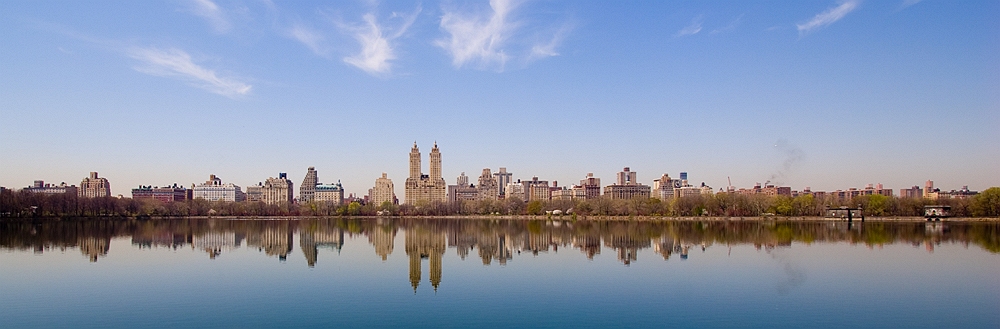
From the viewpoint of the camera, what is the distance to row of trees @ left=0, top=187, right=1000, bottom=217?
82.0 m

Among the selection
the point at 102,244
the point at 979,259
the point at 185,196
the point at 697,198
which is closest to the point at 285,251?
the point at 102,244

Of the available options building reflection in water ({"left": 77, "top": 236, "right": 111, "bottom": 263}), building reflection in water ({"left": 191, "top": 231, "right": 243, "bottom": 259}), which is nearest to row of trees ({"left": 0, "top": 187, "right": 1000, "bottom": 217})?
building reflection in water ({"left": 77, "top": 236, "right": 111, "bottom": 263})

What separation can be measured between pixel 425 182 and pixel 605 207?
80.0 meters

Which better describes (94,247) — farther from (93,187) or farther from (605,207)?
(93,187)

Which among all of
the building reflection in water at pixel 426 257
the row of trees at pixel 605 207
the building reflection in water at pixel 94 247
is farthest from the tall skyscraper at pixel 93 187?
the building reflection in water at pixel 426 257

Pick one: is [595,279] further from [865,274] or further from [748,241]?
[748,241]

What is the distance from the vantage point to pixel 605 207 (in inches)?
4286

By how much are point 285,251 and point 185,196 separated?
589 feet

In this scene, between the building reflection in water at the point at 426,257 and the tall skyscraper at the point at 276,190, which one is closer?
the building reflection in water at the point at 426,257

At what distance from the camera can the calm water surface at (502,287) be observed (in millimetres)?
16094

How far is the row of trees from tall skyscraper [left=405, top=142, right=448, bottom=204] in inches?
1876

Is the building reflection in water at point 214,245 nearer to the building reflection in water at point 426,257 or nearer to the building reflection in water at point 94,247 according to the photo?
the building reflection in water at point 94,247

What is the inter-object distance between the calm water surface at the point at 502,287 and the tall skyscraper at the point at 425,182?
468 ft

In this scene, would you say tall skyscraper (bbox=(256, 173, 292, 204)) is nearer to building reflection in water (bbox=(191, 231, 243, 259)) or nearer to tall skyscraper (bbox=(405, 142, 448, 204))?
tall skyscraper (bbox=(405, 142, 448, 204))
